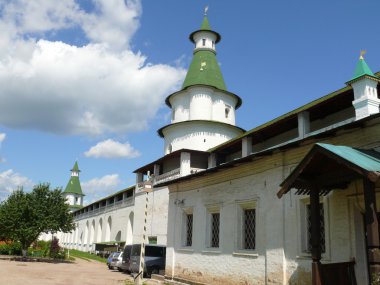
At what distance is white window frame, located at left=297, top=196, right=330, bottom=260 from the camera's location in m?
10.1

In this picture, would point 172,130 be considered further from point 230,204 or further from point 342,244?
point 342,244

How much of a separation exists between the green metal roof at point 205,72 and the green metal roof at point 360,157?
2950 cm

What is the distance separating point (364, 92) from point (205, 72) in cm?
2197

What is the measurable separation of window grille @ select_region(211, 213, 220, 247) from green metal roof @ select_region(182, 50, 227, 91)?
23202mm

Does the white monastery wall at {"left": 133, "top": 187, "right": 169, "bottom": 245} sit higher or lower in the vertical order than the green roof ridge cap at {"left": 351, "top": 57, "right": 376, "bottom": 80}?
lower

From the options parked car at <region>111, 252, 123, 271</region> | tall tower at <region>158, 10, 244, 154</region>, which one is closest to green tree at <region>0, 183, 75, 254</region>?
parked car at <region>111, 252, 123, 271</region>

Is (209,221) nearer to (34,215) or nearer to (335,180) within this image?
(335,180)

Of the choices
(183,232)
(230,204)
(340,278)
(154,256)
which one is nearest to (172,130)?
(154,256)

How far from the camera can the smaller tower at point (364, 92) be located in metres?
17.1

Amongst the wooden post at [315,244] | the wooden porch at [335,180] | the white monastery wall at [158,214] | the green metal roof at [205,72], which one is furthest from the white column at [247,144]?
the wooden post at [315,244]

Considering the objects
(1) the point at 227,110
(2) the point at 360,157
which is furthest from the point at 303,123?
(1) the point at 227,110

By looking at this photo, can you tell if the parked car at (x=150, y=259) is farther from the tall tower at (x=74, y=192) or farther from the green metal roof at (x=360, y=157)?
the tall tower at (x=74, y=192)

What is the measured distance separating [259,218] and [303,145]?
2.93 m

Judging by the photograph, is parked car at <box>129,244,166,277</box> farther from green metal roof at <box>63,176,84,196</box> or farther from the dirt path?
green metal roof at <box>63,176,84,196</box>
